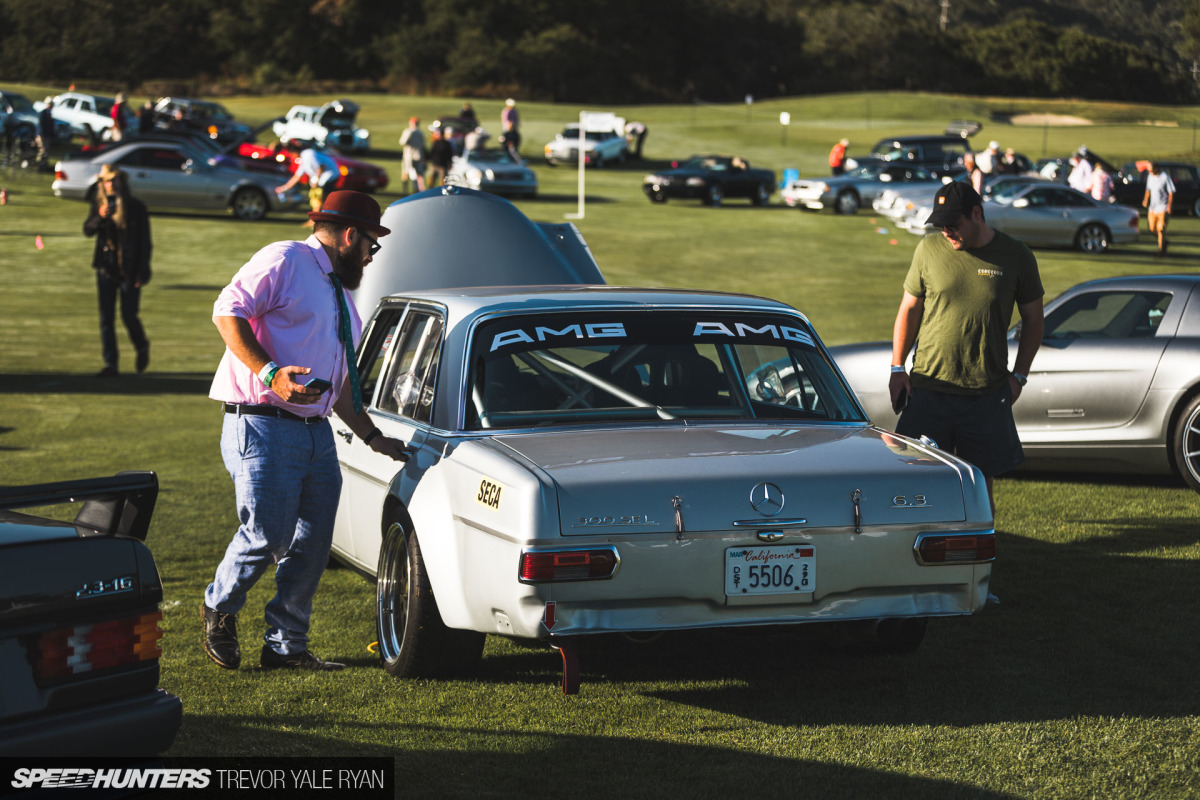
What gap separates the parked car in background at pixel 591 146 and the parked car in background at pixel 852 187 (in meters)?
13.7

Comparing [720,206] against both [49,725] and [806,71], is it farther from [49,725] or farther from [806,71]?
[806,71]

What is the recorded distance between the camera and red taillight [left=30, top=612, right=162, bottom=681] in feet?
10.2

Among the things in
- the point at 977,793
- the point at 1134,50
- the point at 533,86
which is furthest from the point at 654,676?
the point at 1134,50

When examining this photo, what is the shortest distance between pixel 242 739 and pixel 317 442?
1.18 m

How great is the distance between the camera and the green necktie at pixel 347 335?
521 centimetres

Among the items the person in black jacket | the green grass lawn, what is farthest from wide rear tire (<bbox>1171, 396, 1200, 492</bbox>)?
the person in black jacket

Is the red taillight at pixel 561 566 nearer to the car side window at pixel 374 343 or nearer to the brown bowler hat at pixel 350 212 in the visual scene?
the brown bowler hat at pixel 350 212

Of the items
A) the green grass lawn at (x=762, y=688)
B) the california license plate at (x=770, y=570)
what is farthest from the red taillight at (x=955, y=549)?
the green grass lawn at (x=762, y=688)

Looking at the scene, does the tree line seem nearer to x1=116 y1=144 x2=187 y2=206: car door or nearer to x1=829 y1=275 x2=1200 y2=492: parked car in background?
x1=116 y1=144 x2=187 y2=206: car door

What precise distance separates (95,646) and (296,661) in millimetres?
2166

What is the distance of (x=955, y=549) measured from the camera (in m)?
4.72

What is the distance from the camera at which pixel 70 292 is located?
20.3 meters

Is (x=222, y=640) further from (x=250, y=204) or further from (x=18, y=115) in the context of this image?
(x=18, y=115)

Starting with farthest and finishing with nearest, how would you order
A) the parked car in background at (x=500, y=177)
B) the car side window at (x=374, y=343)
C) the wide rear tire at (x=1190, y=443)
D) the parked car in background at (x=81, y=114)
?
the parked car in background at (x=81, y=114), the parked car in background at (x=500, y=177), the wide rear tire at (x=1190, y=443), the car side window at (x=374, y=343)
